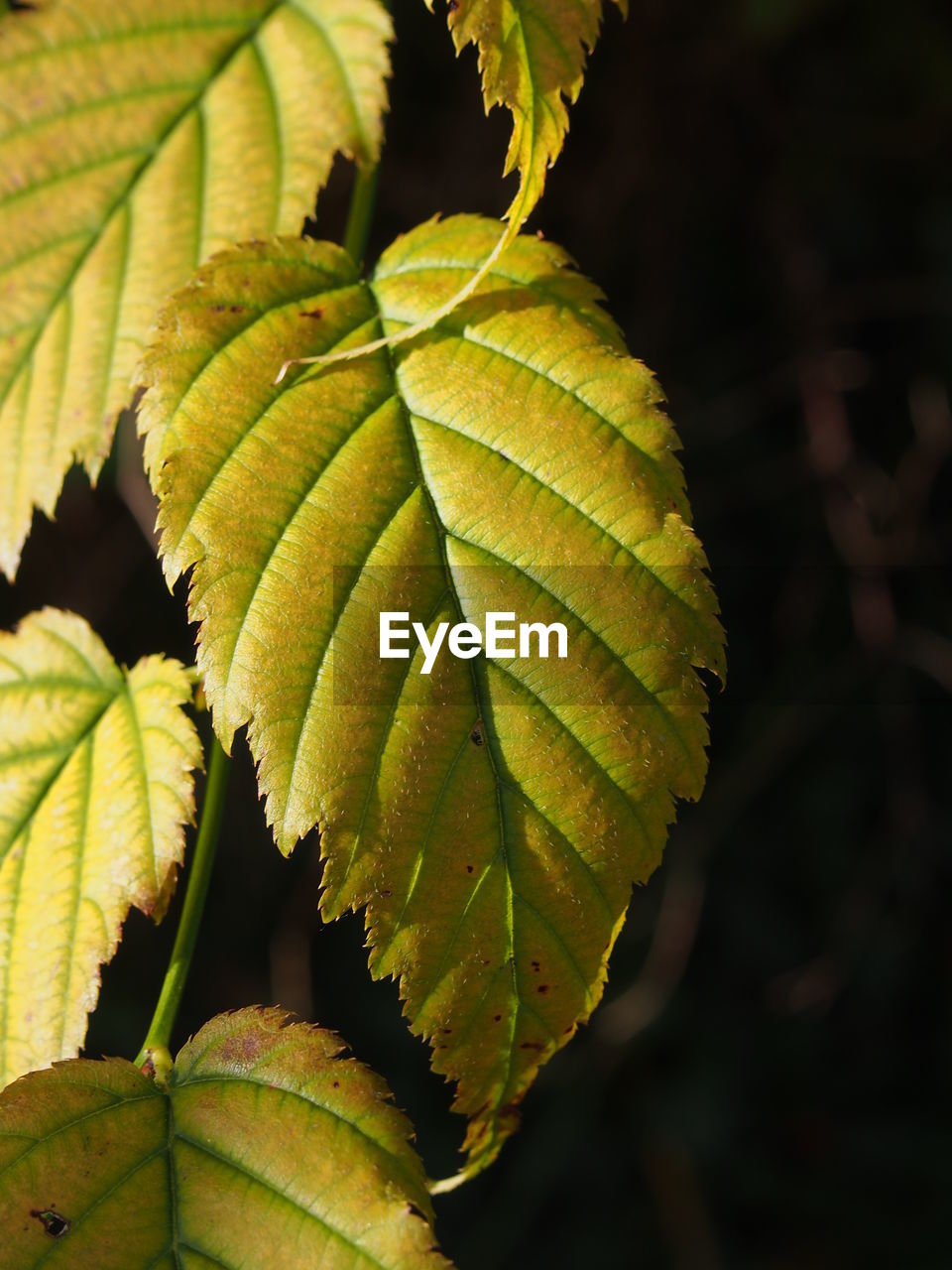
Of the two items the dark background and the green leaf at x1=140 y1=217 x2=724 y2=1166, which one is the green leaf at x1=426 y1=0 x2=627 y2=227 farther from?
the dark background

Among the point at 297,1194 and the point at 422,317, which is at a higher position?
the point at 422,317

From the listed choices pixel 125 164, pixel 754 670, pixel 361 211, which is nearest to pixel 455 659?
pixel 361 211

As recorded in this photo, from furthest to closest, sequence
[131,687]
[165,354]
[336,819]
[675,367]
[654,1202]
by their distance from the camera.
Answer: [654,1202] → [675,367] → [131,687] → [165,354] → [336,819]

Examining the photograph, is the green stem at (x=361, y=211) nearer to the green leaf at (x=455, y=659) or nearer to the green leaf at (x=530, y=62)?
the green leaf at (x=455, y=659)

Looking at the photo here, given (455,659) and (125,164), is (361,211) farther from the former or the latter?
(455,659)

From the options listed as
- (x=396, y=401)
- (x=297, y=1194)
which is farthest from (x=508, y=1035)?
(x=396, y=401)

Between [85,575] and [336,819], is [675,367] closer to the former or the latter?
[85,575]

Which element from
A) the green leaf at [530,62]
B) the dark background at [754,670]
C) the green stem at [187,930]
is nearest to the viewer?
the green leaf at [530,62]

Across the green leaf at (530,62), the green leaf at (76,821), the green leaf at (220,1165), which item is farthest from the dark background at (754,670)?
the green leaf at (530,62)
